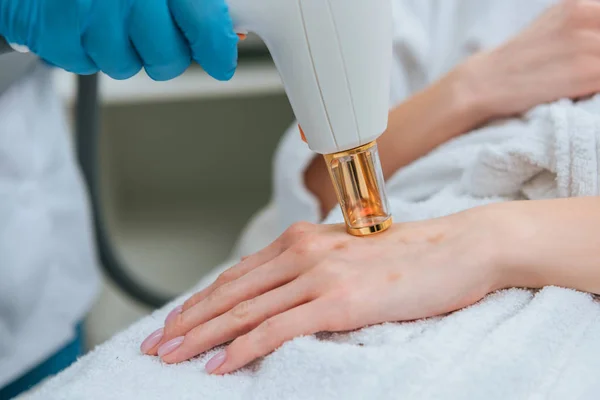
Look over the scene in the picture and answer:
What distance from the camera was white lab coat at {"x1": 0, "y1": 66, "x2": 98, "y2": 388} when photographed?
96cm

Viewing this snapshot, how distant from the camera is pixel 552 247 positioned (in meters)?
0.58

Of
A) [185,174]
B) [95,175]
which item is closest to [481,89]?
[95,175]

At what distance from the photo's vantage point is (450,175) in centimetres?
79

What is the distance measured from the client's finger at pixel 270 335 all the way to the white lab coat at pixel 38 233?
550mm

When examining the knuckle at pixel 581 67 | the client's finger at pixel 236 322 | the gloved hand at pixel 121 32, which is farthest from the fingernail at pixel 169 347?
the knuckle at pixel 581 67

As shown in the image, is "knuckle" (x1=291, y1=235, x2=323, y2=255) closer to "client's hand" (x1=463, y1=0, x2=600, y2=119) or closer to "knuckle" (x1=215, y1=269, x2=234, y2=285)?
"knuckle" (x1=215, y1=269, x2=234, y2=285)

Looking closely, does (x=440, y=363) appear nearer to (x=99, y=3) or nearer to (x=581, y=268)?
(x=581, y=268)

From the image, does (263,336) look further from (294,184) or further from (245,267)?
(294,184)

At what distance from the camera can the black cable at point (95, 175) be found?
4.06 ft

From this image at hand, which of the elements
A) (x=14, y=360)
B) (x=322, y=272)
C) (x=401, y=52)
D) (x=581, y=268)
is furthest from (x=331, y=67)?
(x=14, y=360)

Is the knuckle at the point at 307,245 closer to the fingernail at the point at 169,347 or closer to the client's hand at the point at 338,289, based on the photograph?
the client's hand at the point at 338,289

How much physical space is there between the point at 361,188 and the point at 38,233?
64 cm

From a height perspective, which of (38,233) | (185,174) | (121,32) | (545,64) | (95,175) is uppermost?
(121,32)

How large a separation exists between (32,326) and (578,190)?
83 cm
